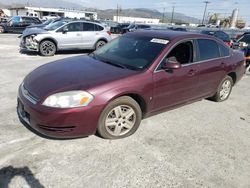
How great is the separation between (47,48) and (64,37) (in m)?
0.95

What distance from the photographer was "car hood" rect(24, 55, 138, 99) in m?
3.14

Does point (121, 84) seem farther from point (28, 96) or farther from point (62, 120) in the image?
point (28, 96)

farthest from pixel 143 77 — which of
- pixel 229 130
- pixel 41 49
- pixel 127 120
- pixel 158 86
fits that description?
pixel 41 49

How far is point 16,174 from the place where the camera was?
2.63 meters

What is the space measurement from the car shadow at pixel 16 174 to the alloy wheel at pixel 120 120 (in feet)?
3.86

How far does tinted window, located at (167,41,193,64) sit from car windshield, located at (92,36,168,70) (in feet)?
0.72

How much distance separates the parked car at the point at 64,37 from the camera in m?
10.1

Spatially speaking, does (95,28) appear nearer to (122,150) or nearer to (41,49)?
(41,49)

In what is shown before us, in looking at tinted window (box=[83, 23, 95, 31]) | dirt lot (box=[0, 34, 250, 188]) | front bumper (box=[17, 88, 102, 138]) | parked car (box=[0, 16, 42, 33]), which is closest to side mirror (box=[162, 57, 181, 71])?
dirt lot (box=[0, 34, 250, 188])

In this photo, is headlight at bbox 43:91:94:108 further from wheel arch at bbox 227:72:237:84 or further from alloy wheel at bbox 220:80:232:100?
wheel arch at bbox 227:72:237:84

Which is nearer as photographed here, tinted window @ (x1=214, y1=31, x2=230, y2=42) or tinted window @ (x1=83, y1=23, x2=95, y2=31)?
tinted window @ (x1=83, y1=23, x2=95, y2=31)

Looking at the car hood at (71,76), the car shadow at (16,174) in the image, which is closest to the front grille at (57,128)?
the car hood at (71,76)

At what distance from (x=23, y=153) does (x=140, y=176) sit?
5.03 feet

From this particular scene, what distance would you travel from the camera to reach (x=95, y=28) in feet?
39.1
